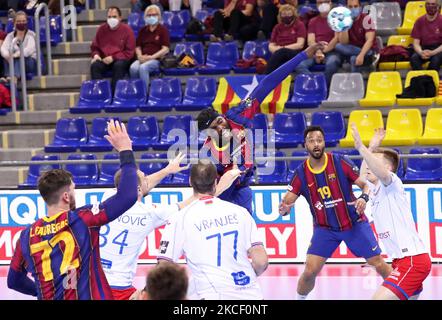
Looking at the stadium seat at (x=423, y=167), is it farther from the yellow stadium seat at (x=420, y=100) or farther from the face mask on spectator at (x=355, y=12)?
the face mask on spectator at (x=355, y=12)

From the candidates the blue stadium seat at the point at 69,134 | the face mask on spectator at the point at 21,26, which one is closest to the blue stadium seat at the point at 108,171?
the blue stadium seat at the point at 69,134

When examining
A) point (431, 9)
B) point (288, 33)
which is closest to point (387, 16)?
point (431, 9)

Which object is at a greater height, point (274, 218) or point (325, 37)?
point (325, 37)

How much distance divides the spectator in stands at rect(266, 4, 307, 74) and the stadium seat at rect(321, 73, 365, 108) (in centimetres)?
83

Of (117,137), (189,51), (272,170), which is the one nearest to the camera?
(117,137)

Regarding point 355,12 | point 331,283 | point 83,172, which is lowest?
point 331,283

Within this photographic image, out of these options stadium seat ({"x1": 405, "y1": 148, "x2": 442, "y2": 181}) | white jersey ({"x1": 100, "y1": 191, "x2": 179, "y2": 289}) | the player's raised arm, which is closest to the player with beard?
the player's raised arm

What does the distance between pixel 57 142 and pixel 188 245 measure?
9.74 m

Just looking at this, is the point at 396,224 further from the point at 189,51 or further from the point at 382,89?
the point at 189,51

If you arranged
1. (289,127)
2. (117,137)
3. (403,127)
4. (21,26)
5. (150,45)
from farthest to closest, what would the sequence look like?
(21,26)
(150,45)
(289,127)
(403,127)
(117,137)

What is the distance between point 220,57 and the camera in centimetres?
1686

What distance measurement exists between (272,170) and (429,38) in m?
3.56

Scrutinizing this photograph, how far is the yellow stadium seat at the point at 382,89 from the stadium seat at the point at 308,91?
0.70 meters

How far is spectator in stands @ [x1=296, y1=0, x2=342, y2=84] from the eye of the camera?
51.7 feet
